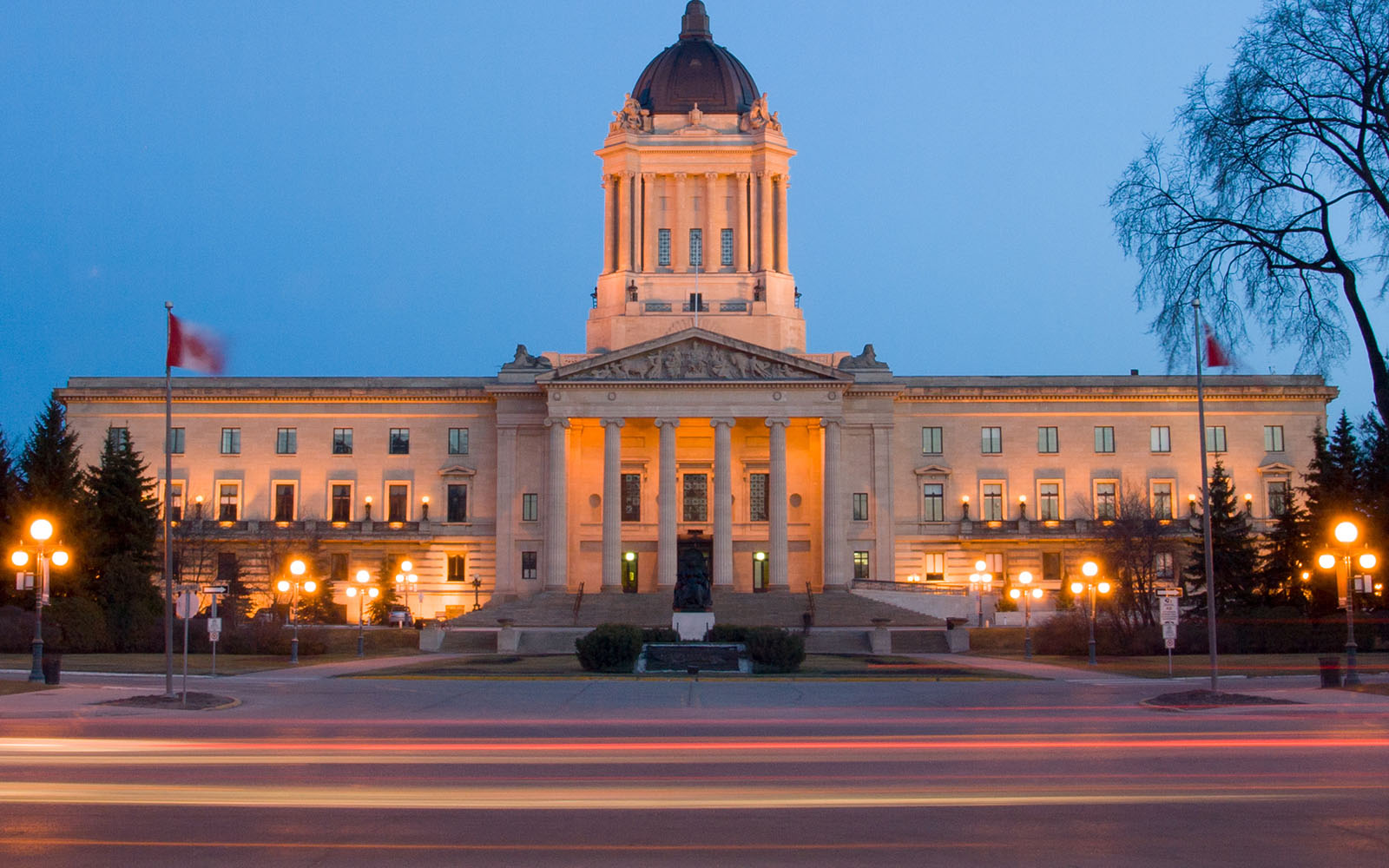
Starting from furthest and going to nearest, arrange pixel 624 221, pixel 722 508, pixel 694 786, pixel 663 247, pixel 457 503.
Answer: pixel 663 247 < pixel 624 221 < pixel 457 503 < pixel 722 508 < pixel 694 786

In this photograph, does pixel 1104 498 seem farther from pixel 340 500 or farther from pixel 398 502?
pixel 340 500

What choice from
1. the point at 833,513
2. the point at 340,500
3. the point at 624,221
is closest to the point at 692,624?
the point at 833,513

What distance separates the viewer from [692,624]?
68375 mm

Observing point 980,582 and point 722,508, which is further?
point 722,508

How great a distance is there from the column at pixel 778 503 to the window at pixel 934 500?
11153mm

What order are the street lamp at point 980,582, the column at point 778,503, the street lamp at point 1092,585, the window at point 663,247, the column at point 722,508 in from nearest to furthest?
the street lamp at point 1092,585 < the street lamp at point 980,582 < the column at point 722,508 < the column at point 778,503 < the window at point 663,247

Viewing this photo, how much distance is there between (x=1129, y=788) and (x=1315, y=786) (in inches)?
96.5

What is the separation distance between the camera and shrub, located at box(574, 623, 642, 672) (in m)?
51.1

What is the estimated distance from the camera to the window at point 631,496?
91.4 m

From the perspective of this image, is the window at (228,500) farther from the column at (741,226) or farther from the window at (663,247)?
the column at (741,226)

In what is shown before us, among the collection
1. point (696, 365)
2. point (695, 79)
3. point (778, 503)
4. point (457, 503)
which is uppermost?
point (695, 79)

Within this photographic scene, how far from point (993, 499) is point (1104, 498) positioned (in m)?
7.08

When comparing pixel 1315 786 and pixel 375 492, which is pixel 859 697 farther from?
pixel 375 492

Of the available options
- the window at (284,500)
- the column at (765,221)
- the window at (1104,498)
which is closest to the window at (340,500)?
the window at (284,500)
